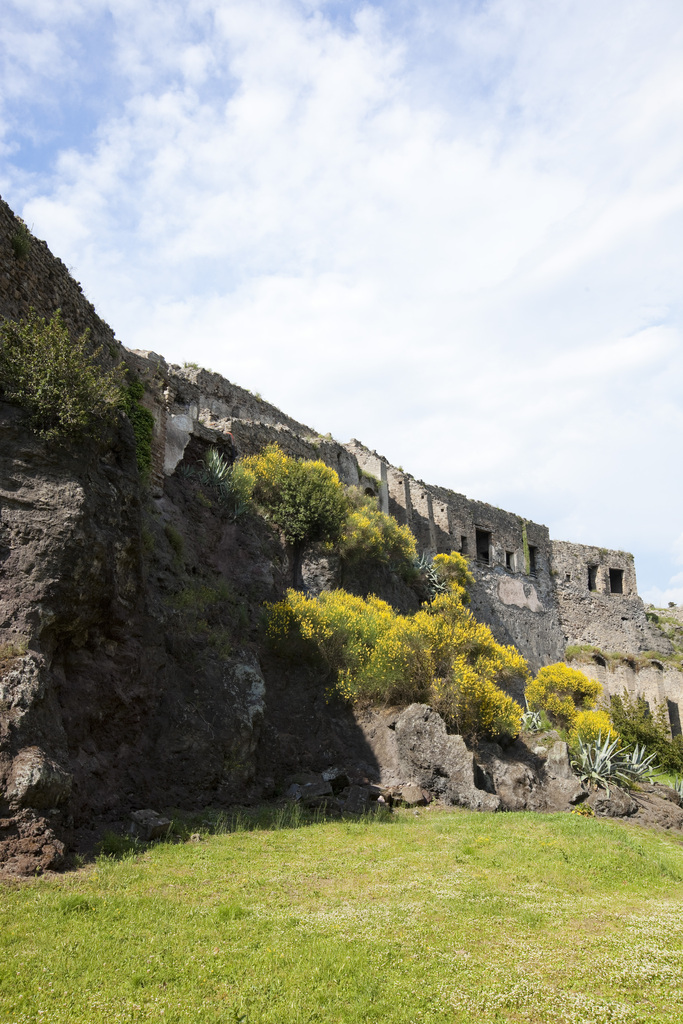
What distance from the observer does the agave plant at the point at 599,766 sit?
13.0 meters

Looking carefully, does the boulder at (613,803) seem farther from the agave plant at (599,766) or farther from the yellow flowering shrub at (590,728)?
the yellow flowering shrub at (590,728)

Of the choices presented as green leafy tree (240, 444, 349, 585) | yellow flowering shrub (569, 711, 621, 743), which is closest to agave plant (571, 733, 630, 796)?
yellow flowering shrub (569, 711, 621, 743)

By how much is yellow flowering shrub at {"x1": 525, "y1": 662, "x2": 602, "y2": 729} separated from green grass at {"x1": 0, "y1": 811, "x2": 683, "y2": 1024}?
37.7 ft

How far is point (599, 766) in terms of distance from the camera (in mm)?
13102

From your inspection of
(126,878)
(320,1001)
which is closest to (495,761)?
(126,878)

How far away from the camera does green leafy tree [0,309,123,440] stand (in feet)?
26.2

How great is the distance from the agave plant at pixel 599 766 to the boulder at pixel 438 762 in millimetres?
2589

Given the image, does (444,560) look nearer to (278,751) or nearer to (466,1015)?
(278,751)

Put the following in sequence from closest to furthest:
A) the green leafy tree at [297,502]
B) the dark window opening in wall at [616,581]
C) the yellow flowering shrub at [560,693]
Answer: the green leafy tree at [297,502], the yellow flowering shrub at [560,693], the dark window opening in wall at [616,581]

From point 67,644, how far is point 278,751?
443 centimetres

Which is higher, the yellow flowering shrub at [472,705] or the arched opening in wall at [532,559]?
the arched opening in wall at [532,559]

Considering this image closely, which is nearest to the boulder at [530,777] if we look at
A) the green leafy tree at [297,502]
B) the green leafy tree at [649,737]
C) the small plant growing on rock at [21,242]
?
the green leafy tree at [649,737]

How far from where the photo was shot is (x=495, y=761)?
1266cm

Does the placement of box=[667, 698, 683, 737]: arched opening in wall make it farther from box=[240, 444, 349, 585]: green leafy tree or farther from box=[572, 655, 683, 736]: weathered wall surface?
box=[240, 444, 349, 585]: green leafy tree
